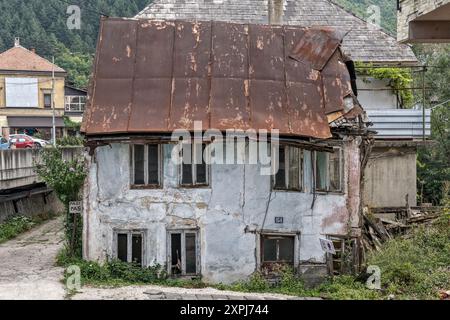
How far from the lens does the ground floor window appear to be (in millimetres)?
15836

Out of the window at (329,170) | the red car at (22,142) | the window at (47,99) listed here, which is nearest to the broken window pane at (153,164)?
the window at (329,170)

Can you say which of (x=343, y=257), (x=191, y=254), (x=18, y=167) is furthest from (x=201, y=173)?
(x=18, y=167)

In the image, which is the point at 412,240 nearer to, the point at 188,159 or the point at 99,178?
the point at 188,159

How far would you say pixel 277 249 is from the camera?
1593 centimetres

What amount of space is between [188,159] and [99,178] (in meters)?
2.35

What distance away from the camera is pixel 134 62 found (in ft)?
54.0

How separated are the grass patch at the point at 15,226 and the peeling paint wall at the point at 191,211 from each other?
758 centimetres

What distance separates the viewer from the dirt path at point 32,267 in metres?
13.2

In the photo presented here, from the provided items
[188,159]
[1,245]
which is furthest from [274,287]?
[1,245]

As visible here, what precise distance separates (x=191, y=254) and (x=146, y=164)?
2599mm

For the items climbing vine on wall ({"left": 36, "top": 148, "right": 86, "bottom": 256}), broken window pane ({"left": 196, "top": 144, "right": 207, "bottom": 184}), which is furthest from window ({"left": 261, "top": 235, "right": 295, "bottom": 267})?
climbing vine on wall ({"left": 36, "top": 148, "right": 86, "bottom": 256})

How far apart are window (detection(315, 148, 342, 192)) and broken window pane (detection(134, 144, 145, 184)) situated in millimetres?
4588

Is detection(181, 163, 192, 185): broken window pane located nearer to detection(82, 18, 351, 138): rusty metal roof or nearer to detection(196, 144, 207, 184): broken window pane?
detection(196, 144, 207, 184): broken window pane
